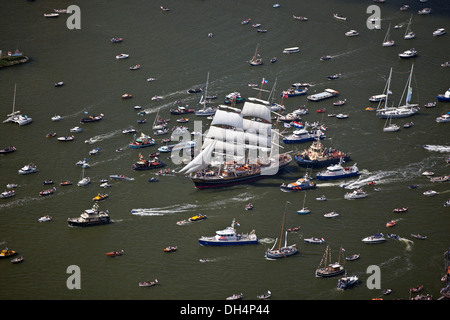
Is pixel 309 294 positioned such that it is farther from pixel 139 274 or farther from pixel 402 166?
pixel 402 166

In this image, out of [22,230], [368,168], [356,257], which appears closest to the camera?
[356,257]

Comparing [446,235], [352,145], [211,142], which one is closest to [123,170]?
[211,142]

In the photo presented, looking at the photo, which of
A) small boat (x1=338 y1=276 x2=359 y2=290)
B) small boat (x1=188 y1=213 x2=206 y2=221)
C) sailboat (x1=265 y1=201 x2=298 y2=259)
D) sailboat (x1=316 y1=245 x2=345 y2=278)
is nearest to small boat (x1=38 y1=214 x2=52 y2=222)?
small boat (x1=188 y1=213 x2=206 y2=221)

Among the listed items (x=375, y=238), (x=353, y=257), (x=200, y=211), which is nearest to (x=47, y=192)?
(x=200, y=211)

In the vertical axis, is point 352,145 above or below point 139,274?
above

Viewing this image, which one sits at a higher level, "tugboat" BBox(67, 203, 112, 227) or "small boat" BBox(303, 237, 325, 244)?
"tugboat" BBox(67, 203, 112, 227)

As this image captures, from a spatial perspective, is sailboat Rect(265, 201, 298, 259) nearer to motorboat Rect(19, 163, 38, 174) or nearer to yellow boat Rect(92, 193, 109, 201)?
yellow boat Rect(92, 193, 109, 201)

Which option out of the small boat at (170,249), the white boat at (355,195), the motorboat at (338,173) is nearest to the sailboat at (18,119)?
the small boat at (170,249)
